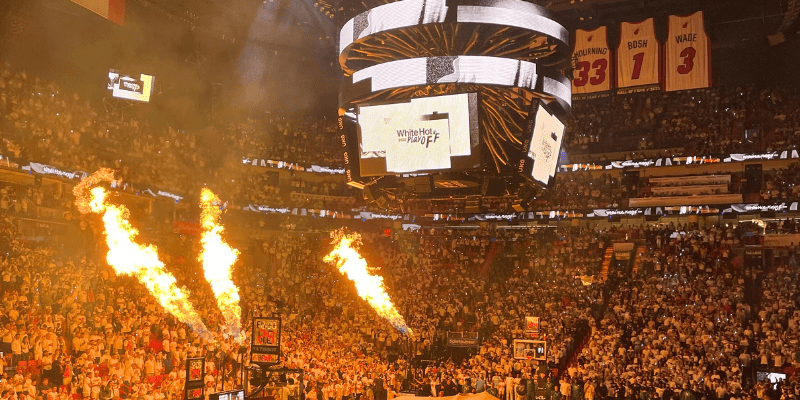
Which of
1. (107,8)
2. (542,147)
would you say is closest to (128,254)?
(107,8)

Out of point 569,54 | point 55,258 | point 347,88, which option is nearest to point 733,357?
point 569,54

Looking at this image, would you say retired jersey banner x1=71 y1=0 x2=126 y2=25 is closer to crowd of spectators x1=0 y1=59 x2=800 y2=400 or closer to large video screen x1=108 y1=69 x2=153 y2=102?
crowd of spectators x1=0 y1=59 x2=800 y2=400

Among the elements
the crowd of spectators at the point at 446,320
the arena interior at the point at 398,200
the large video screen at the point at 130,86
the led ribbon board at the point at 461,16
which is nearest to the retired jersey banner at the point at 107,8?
the arena interior at the point at 398,200

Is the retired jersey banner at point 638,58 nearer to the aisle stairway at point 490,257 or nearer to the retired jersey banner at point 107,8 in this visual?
the aisle stairway at point 490,257

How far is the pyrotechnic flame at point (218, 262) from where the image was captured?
2418 cm

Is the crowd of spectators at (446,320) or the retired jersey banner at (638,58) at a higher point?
the retired jersey banner at (638,58)

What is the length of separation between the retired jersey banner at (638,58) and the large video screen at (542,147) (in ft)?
32.6

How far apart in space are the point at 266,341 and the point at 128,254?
34.5ft

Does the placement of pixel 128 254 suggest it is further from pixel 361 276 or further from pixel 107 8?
pixel 107 8

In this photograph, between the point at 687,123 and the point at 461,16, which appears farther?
the point at 687,123

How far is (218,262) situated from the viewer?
2742 cm

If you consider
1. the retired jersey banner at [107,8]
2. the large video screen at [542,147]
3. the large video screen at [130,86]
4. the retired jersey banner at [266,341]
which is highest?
the large video screen at [130,86]

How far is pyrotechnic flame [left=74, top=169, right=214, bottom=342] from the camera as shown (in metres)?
23.1

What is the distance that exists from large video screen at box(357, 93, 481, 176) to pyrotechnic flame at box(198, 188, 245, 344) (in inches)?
398
